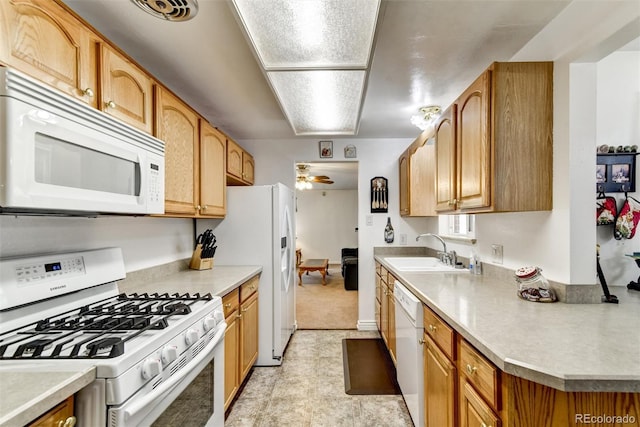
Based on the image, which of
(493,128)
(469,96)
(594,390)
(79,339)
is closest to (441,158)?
(469,96)

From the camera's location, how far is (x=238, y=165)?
10.5ft

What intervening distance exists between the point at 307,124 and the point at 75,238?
1863 millimetres

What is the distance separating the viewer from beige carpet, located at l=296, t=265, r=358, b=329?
395cm

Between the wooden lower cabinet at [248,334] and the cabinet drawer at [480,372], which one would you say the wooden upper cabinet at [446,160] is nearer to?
the cabinet drawer at [480,372]

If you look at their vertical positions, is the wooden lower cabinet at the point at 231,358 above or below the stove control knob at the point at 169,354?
below

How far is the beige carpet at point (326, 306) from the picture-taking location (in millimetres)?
3949

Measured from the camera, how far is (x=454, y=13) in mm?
1483

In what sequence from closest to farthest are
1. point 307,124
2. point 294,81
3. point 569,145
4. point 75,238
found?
point 569,145
point 75,238
point 294,81
point 307,124

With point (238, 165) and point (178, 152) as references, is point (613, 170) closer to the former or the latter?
point (178, 152)

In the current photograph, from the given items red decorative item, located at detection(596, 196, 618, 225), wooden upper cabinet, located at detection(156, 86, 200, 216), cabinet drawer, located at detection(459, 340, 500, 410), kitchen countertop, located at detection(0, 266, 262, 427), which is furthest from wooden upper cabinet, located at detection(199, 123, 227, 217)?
red decorative item, located at detection(596, 196, 618, 225)

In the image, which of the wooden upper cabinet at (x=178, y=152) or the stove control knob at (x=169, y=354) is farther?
the wooden upper cabinet at (x=178, y=152)

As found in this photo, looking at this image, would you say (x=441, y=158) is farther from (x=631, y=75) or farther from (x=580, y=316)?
(x=580, y=316)

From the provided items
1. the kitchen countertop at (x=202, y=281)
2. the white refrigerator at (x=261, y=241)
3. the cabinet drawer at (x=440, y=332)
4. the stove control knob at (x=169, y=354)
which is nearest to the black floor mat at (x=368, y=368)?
the white refrigerator at (x=261, y=241)

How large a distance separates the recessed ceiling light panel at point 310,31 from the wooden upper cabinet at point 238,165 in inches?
56.6
